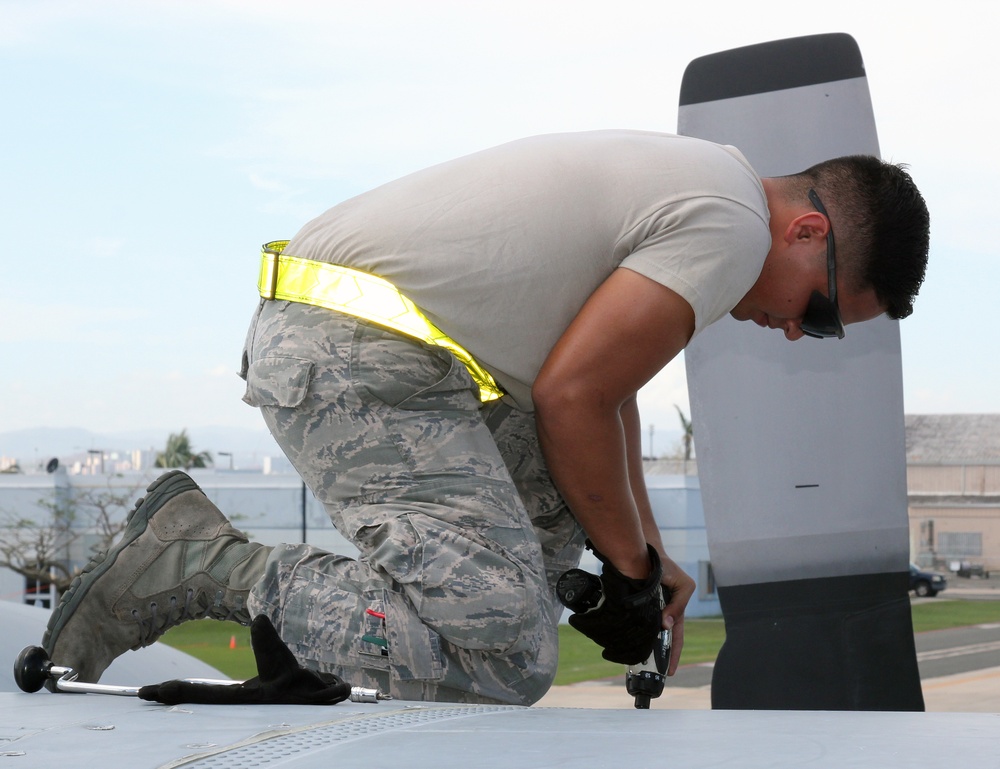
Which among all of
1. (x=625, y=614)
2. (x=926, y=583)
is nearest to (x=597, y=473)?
(x=625, y=614)

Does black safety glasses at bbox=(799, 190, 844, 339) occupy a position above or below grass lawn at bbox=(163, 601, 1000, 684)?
above

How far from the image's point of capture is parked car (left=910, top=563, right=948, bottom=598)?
96.9 ft

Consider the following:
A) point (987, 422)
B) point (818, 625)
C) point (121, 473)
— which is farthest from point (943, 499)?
point (818, 625)

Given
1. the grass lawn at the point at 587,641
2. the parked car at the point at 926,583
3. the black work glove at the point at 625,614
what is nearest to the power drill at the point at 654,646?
the black work glove at the point at 625,614

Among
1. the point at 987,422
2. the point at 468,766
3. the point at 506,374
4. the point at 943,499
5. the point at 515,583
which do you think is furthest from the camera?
the point at 987,422

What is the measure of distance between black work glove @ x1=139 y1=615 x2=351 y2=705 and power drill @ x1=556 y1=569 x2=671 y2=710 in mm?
523

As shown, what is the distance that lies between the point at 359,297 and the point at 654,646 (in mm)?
766

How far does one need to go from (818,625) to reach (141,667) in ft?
5.28

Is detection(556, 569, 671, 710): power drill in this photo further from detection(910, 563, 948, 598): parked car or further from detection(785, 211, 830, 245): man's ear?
detection(910, 563, 948, 598): parked car

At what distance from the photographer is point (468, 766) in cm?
80

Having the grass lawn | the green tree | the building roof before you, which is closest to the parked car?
the grass lawn

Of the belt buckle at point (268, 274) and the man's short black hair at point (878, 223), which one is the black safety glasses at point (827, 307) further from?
the belt buckle at point (268, 274)

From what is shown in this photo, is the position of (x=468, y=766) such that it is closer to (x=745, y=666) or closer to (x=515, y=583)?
(x=515, y=583)

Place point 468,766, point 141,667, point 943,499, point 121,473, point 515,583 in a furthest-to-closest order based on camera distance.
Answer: point 943,499 → point 121,473 → point 141,667 → point 515,583 → point 468,766
